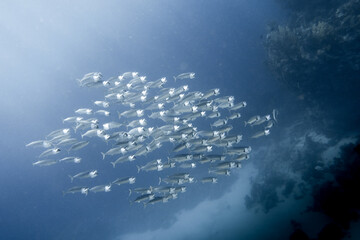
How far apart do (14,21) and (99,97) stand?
683 inches

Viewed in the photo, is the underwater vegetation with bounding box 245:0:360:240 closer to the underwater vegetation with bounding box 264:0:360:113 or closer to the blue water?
the underwater vegetation with bounding box 264:0:360:113

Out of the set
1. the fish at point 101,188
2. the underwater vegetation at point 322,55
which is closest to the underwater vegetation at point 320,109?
the underwater vegetation at point 322,55

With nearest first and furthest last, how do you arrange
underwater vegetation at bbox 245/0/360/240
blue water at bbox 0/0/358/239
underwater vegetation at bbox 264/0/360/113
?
underwater vegetation at bbox 245/0/360/240 → underwater vegetation at bbox 264/0/360/113 → blue water at bbox 0/0/358/239

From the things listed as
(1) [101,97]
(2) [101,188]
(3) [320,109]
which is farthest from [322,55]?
(1) [101,97]

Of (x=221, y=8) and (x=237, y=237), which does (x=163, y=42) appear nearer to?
(x=221, y=8)

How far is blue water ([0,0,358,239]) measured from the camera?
73.9 ft

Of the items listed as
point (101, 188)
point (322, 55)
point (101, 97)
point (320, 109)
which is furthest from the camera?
point (101, 97)

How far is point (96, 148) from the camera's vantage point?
36875mm

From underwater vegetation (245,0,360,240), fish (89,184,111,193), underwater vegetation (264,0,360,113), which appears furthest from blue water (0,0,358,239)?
fish (89,184,111,193)

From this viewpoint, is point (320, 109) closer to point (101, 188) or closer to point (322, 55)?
point (322, 55)

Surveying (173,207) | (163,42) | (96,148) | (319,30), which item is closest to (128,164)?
(96,148)

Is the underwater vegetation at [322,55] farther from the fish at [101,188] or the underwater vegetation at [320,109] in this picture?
the fish at [101,188]

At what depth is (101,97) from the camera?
40281 mm

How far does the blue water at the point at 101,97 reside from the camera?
2252 centimetres
